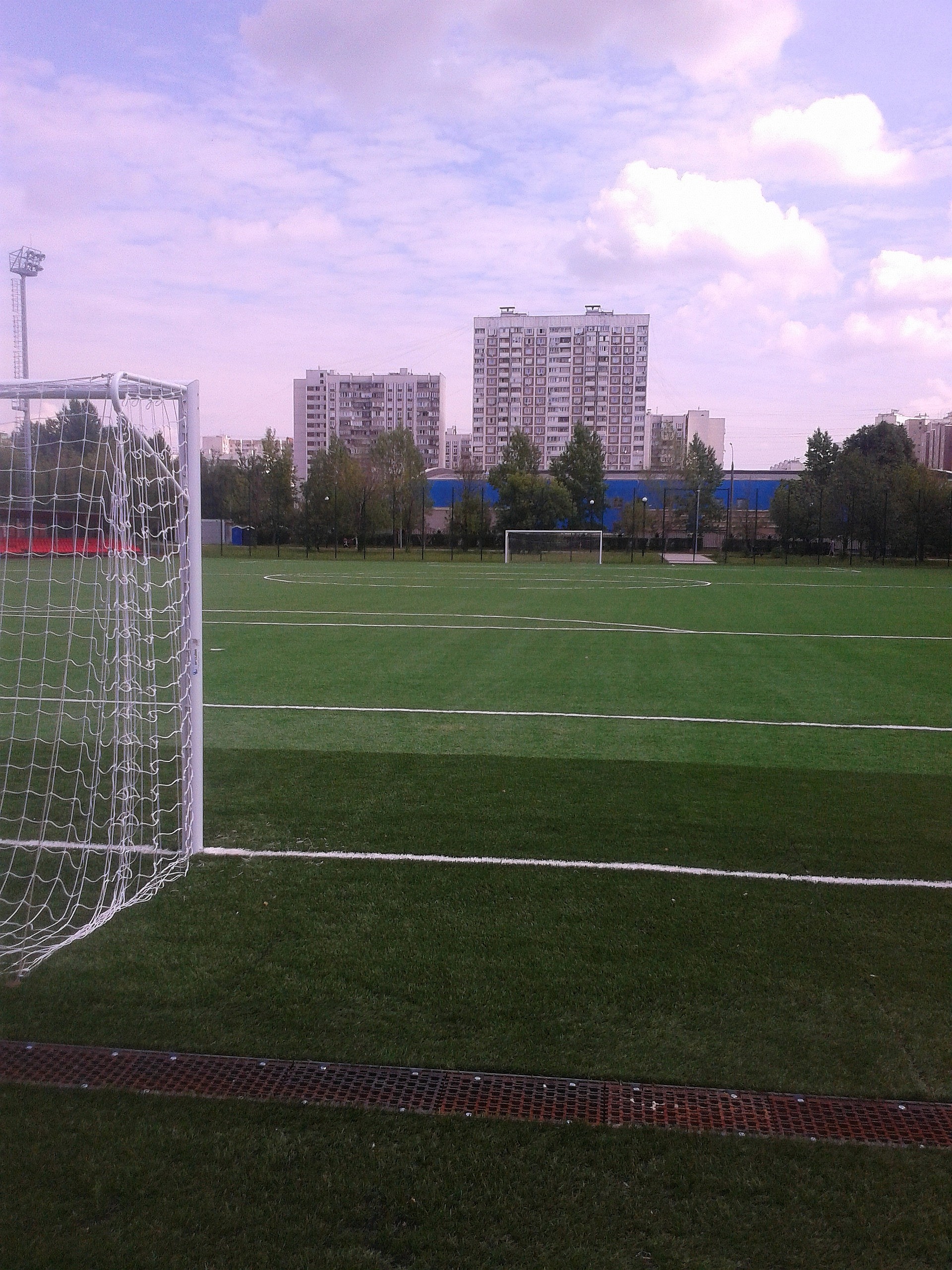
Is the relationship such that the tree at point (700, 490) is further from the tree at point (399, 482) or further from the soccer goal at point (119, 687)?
the soccer goal at point (119, 687)

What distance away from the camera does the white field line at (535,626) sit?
1528 centimetres

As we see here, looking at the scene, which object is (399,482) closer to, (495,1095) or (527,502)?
(527,502)

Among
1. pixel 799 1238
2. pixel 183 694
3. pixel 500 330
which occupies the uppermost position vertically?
pixel 500 330

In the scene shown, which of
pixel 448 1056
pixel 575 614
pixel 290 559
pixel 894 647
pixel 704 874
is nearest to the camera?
pixel 448 1056

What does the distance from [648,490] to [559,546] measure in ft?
45.0

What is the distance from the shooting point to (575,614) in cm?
1859

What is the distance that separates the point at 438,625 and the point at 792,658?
6.00 m

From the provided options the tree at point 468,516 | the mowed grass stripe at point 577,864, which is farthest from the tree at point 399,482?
the mowed grass stripe at point 577,864

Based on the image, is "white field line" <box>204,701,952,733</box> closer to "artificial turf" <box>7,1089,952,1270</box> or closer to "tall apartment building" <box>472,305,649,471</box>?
A: "artificial turf" <box>7,1089,952,1270</box>

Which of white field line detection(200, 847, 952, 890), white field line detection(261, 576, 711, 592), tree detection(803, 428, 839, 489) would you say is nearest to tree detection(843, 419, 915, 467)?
tree detection(803, 428, 839, 489)

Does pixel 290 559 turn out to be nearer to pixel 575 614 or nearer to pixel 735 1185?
pixel 575 614

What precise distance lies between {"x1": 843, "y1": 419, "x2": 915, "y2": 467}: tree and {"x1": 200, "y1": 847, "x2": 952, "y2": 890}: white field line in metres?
60.7

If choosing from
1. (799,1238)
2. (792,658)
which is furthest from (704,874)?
(792,658)

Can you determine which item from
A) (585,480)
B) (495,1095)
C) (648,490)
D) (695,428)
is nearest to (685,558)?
(648,490)
